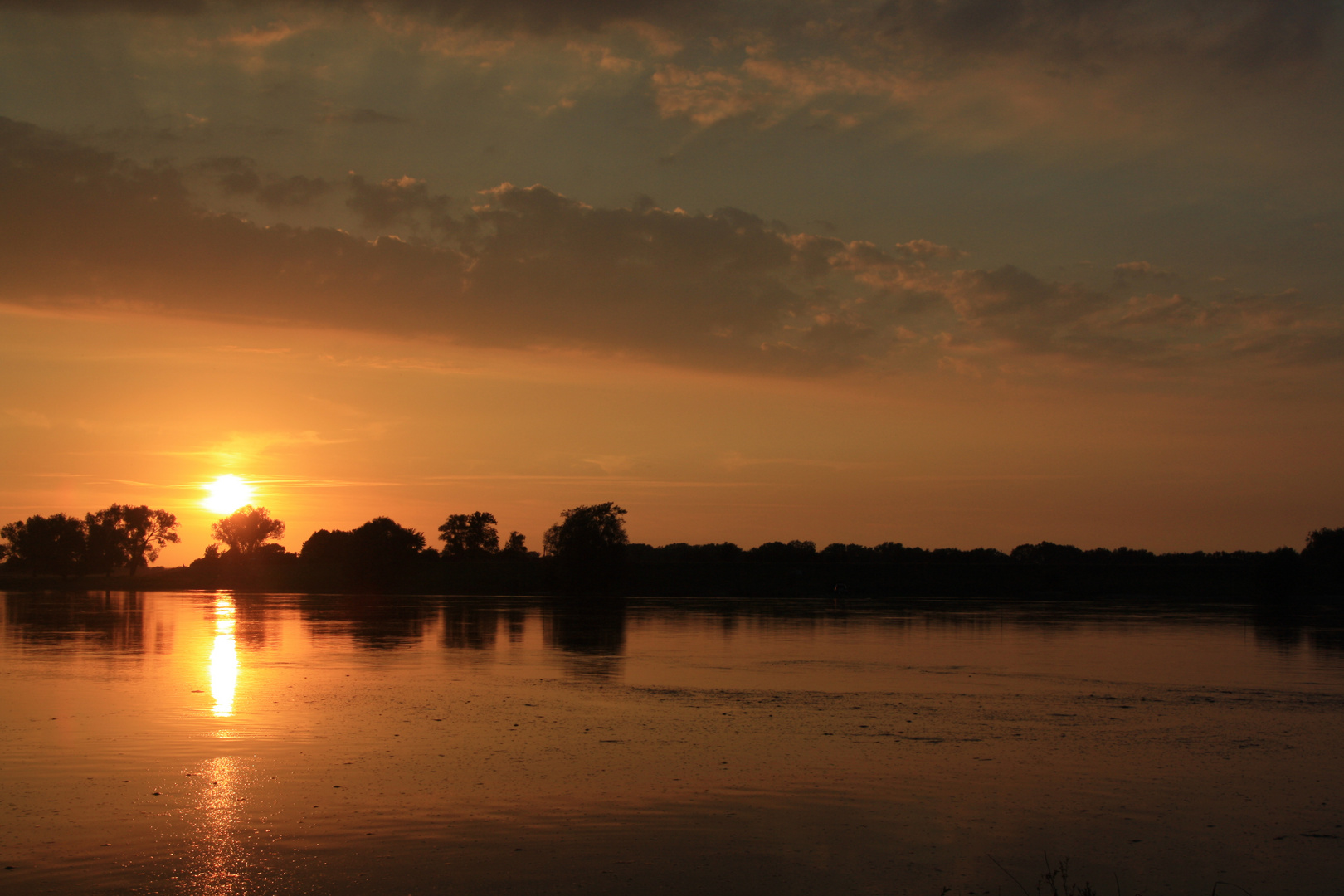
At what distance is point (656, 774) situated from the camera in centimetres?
1455

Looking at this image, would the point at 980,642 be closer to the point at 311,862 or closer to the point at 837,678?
the point at 837,678

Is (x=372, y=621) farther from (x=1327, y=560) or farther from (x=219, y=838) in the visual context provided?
(x=1327, y=560)

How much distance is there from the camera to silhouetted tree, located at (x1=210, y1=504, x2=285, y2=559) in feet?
591

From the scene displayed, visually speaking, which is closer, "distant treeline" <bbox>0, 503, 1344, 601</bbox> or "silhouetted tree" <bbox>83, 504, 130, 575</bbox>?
"distant treeline" <bbox>0, 503, 1344, 601</bbox>

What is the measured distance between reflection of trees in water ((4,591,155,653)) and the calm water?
3.68 m

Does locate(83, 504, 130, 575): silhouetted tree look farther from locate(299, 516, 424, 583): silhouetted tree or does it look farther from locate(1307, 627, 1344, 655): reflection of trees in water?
locate(1307, 627, 1344, 655): reflection of trees in water

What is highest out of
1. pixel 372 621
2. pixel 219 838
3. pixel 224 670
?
pixel 219 838

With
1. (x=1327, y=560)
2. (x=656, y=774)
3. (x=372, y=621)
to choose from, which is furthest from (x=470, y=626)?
(x=1327, y=560)

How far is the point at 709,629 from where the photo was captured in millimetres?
47656

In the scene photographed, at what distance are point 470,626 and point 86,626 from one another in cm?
1702

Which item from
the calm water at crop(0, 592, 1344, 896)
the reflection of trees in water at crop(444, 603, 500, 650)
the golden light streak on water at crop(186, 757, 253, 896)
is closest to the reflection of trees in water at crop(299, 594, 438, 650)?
the reflection of trees in water at crop(444, 603, 500, 650)

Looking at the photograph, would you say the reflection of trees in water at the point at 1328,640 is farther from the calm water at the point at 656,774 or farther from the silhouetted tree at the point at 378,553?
the silhouetted tree at the point at 378,553

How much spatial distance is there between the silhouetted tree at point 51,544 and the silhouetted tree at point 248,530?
2209 centimetres

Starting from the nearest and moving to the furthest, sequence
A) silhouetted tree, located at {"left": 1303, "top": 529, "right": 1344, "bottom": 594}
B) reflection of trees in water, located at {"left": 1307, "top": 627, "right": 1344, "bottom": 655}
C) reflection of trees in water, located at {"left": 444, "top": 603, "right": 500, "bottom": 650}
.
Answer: reflection of trees in water, located at {"left": 444, "top": 603, "right": 500, "bottom": 650} < reflection of trees in water, located at {"left": 1307, "top": 627, "right": 1344, "bottom": 655} < silhouetted tree, located at {"left": 1303, "top": 529, "right": 1344, "bottom": 594}
